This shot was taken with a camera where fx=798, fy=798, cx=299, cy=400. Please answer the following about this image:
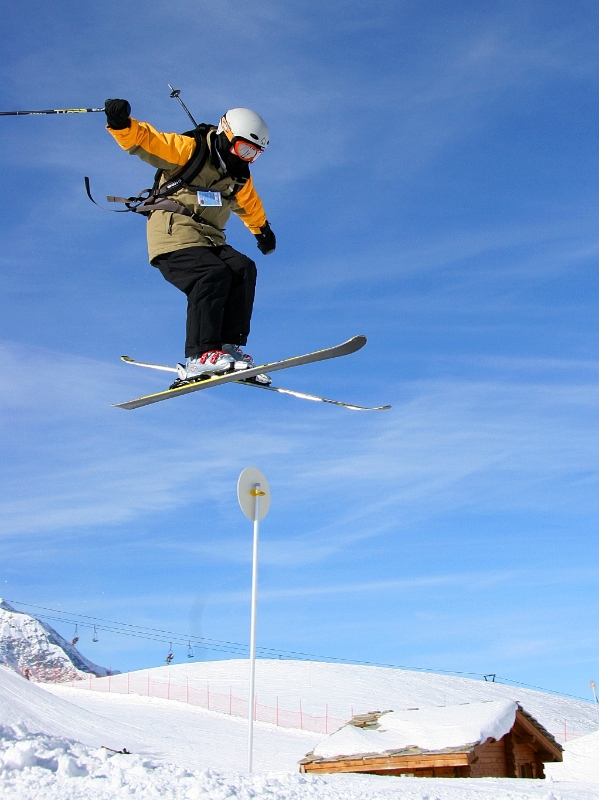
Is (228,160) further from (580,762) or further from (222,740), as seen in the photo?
(580,762)

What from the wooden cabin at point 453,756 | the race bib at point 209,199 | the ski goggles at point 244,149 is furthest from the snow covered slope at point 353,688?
the ski goggles at point 244,149

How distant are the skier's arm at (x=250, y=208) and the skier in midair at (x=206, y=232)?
1.11 feet

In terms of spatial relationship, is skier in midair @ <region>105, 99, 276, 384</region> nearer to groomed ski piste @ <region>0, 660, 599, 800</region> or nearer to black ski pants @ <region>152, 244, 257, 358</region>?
black ski pants @ <region>152, 244, 257, 358</region>

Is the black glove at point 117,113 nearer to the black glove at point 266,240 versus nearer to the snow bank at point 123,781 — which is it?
the black glove at point 266,240

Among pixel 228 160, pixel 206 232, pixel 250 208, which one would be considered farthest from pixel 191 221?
pixel 250 208

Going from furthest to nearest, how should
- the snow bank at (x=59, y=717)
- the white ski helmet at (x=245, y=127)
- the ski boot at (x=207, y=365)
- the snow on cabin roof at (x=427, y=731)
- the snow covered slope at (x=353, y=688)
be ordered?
the snow covered slope at (x=353, y=688), the snow bank at (x=59, y=717), the snow on cabin roof at (x=427, y=731), the ski boot at (x=207, y=365), the white ski helmet at (x=245, y=127)

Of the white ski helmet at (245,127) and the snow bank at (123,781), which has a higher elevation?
the white ski helmet at (245,127)

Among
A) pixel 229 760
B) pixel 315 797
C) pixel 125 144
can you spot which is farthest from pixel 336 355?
pixel 229 760

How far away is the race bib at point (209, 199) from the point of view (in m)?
6.91

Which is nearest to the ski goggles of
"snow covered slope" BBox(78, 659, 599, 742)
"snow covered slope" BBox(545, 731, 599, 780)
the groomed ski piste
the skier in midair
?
the skier in midair

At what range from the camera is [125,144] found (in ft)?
21.2

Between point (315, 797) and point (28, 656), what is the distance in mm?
71279

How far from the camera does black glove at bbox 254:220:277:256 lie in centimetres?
804

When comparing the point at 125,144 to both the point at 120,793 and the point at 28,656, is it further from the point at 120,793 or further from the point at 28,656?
the point at 28,656
